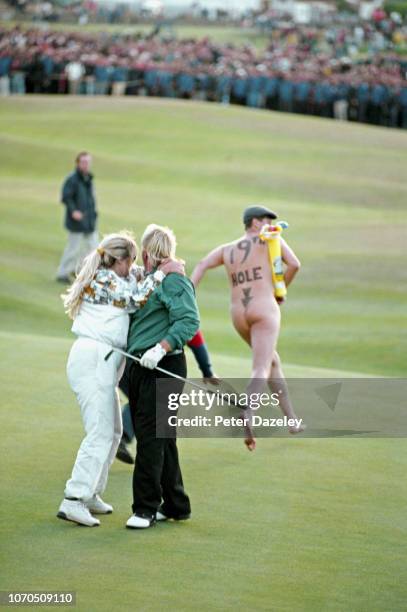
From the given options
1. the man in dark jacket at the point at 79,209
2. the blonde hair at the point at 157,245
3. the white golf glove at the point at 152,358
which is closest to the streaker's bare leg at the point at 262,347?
the blonde hair at the point at 157,245

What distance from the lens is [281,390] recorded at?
429 inches

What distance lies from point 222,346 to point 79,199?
13.7 ft

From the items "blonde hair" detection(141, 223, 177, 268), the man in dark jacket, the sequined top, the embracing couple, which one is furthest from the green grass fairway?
"blonde hair" detection(141, 223, 177, 268)

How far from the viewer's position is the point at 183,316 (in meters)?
8.13

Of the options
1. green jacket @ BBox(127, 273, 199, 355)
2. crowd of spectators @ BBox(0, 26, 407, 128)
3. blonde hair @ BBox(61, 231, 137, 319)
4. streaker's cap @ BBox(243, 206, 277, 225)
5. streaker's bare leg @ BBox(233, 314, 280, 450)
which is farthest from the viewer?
crowd of spectators @ BBox(0, 26, 407, 128)

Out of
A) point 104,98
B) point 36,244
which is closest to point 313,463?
point 36,244

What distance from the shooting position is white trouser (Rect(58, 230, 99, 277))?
72.3 feet

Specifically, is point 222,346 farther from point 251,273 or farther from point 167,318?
point 167,318

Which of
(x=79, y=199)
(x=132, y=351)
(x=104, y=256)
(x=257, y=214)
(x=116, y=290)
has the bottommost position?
(x=79, y=199)

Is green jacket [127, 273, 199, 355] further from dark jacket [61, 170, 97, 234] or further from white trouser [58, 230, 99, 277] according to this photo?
white trouser [58, 230, 99, 277]

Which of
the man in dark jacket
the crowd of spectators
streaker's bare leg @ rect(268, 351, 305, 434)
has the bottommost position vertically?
the crowd of spectators

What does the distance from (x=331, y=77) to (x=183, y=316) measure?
45.3 m

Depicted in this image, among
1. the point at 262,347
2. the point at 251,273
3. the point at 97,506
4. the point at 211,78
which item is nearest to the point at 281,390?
the point at 262,347

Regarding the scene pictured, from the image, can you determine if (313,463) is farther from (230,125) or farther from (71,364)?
(230,125)
